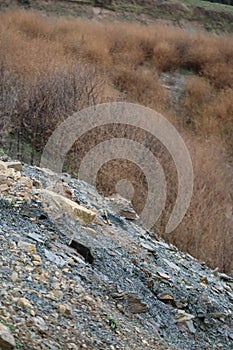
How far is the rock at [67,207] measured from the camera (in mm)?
3738

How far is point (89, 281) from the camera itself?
10.1 ft

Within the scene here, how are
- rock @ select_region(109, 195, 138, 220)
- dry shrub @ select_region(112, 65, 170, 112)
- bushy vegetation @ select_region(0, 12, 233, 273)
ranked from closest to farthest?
1. rock @ select_region(109, 195, 138, 220)
2. bushy vegetation @ select_region(0, 12, 233, 273)
3. dry shrub @ select_region(112, 65, 170, 112)

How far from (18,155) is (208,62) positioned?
8404mm

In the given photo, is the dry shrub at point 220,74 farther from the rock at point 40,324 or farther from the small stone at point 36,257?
the rock at point 40,324

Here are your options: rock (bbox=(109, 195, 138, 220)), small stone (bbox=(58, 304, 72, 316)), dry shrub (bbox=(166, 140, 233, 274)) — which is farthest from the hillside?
small stone (bbox=(58, 304, 72, 316))

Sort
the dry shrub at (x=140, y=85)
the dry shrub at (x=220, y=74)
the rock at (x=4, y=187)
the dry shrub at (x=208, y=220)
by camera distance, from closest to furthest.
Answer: the rock at (x=4, y=187) < the dry shrub at (x=208, y=220) < the dry shrub at (x=140, y=85) < the dry shrub at (x=220, y=74)

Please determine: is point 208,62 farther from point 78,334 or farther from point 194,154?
point 78,334

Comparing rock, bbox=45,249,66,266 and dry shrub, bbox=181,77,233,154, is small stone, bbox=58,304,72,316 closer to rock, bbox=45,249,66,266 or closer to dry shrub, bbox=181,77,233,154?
rock, bbox=45,249,66,266

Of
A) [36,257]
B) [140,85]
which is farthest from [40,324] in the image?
[140,85]

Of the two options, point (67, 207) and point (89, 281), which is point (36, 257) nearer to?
point (89, 281)

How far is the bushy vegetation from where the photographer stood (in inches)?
243

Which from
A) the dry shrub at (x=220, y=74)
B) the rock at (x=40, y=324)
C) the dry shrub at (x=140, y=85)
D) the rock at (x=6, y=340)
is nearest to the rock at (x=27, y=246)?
the rock at (x=40, y=324)

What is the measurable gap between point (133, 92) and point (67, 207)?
7.42 metres

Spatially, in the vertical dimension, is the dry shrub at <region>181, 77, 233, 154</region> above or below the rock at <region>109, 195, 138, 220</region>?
above
